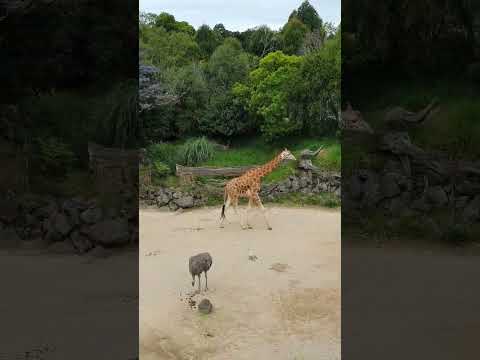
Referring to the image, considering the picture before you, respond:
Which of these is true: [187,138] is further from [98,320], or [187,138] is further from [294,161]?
[98,320]

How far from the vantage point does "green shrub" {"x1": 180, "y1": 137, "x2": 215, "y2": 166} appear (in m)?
7.53

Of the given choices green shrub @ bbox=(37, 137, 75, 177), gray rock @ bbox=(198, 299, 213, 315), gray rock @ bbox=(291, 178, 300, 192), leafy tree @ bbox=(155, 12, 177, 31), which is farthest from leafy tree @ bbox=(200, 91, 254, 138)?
green shrub @ bbox=(37, 137, 75, 177)

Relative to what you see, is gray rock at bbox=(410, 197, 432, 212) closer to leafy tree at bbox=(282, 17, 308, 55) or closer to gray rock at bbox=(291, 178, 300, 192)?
gray rock at bbox=(291, 178, 300, 192)

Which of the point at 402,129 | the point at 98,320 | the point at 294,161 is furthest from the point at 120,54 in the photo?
the point at 294,161

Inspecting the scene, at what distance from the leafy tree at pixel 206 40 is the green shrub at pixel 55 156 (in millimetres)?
6291

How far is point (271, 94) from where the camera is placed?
7707mm

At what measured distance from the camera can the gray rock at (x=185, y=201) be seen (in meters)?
7.48

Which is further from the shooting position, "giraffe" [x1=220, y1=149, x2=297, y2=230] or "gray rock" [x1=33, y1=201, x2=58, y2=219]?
"giraffe" [x1=220, y1=149, x2=297, y2=230]

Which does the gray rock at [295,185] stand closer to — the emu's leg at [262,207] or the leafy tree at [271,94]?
the emu's leg at [262,207]

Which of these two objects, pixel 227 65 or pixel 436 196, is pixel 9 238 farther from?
pixel 227 65

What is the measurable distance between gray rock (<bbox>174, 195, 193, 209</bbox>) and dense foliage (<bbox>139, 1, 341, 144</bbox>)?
112 centimetres

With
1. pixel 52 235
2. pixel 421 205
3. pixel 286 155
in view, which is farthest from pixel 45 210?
pixel 286 155

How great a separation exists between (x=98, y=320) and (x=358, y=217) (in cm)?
133

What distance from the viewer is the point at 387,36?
2.09 m
